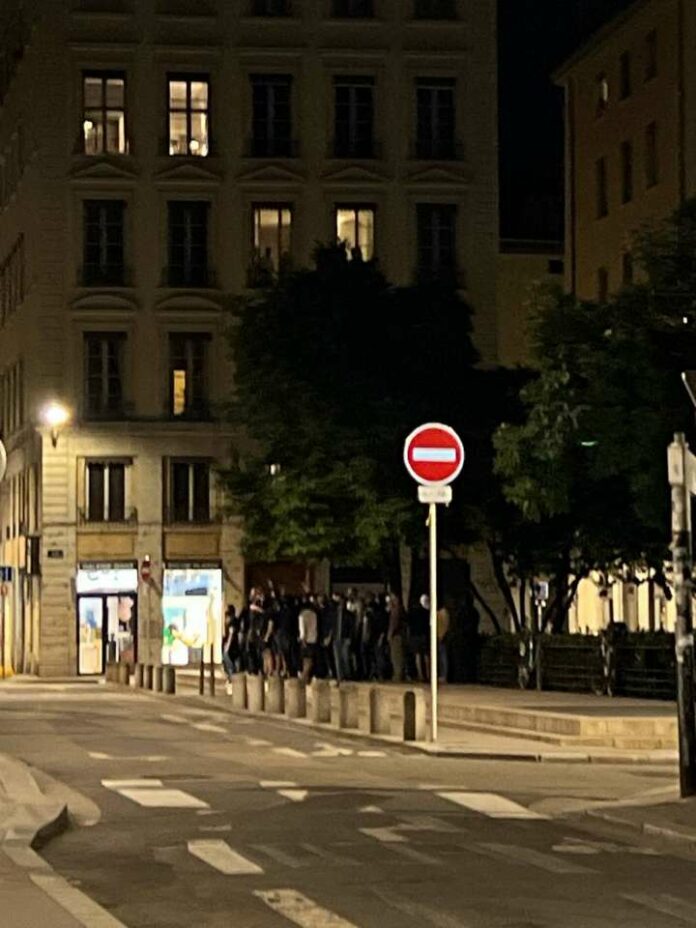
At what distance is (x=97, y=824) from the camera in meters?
19.8

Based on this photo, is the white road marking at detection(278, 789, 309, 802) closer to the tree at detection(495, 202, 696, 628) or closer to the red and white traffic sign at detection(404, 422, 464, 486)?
the red and white traffic sign at detection(404, 422, 464, 486)

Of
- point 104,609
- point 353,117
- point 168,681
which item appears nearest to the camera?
point 168,681

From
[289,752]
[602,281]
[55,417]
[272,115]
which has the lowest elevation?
[289,752]

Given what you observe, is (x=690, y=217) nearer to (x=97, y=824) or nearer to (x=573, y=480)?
(x=573, y=480)

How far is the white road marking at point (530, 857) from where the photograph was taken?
53.4 feet

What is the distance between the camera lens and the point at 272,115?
75250mm

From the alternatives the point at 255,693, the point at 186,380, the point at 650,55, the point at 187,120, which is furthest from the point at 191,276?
the point at 255,693

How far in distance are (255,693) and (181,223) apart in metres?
33.9

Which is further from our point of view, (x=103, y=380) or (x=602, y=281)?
(x=602, y=281)

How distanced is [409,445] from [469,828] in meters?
11.8

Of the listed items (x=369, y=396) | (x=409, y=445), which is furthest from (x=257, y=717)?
(x=369, y=396)

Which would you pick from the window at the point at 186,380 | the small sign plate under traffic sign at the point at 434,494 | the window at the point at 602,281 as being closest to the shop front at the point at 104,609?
the window at the point at 186,380

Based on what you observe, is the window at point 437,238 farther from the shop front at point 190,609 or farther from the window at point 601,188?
the shop front at point 190,609

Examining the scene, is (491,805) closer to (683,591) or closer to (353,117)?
(683,591)
